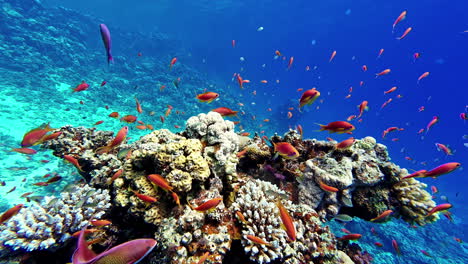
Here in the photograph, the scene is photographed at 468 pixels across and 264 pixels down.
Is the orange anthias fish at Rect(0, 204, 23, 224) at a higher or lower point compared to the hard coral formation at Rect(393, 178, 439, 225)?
lower

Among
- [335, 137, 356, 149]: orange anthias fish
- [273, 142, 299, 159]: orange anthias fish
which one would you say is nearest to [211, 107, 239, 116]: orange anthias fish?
[273, 142, 299, 159]: orange anthias fish

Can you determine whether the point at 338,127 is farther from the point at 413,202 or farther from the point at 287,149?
the point at 413,202

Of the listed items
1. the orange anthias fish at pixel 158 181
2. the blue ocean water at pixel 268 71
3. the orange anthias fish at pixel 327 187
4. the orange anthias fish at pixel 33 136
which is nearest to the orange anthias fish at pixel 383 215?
the orange anthias fish at pixel 327 187

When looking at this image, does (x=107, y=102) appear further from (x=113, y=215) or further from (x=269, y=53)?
(x=269, y=53)

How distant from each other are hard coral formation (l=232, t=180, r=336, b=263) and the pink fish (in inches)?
71.7

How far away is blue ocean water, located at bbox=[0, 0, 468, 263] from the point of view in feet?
48.1

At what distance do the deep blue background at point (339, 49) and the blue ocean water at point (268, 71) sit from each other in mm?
505

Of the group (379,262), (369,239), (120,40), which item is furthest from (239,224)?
(120,40)

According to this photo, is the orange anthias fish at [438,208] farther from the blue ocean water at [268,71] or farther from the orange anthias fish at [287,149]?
the blue ocean water at [268,71]

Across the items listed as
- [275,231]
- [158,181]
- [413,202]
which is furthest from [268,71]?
[158,181]

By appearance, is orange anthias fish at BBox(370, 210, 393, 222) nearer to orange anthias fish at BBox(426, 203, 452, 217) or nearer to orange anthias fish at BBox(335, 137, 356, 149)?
orange anthias fish at BBox(426, 203, 452, 217)

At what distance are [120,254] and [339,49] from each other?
116 metres

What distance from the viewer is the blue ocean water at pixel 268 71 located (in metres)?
14.7

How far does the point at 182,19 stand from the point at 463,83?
111134 millimetres
